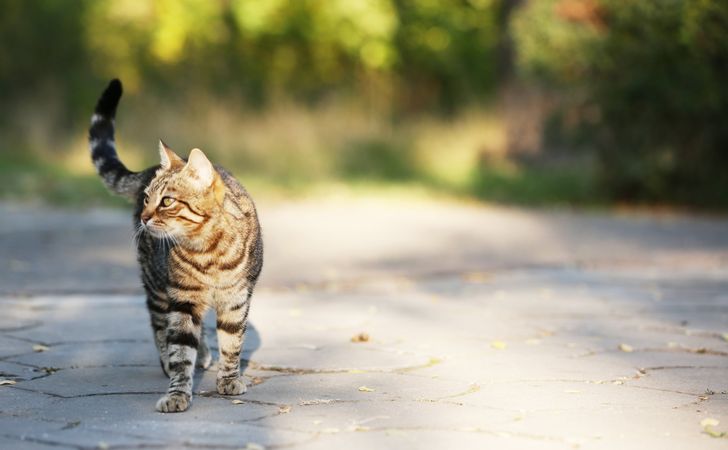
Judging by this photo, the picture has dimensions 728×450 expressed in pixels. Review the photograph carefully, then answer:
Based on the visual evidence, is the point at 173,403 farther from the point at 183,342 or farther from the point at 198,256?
the point at 198,256

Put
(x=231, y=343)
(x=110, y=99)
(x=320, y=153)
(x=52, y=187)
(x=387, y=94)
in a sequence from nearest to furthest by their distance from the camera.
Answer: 1. (x=231, y=343)
2. (x=110, y=99)
3. (x=52, y=187)
4. (x=320, y=153)
5. (x=387, y=94)

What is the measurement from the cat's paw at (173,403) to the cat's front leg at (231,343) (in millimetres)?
348

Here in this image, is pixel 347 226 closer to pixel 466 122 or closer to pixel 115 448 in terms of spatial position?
pixel 115 448

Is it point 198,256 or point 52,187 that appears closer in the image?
point 198,256

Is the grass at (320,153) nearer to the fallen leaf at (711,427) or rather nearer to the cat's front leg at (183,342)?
the cat's front leg at (183,342)

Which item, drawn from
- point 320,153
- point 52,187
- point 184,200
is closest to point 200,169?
point 184,200

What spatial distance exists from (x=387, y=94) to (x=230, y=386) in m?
25.2

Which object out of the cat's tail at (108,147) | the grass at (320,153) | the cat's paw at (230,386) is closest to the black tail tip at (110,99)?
the cat's tail at (108,147)

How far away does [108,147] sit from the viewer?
238 inches

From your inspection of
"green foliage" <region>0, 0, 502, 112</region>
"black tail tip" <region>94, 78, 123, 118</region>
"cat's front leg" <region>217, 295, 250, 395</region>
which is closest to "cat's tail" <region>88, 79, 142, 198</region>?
"black tail tip" <region>94, 78, 123, 118</region>

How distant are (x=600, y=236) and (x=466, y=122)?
1014 centimetres

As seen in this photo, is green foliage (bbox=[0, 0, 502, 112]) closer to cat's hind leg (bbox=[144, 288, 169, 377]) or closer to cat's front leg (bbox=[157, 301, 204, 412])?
cat's hind leg (bbox=[144, 288, 169, 377])

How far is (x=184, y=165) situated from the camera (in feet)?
17.0

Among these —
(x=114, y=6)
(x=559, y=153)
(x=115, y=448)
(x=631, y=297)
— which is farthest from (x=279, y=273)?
(x=114, y=6)
